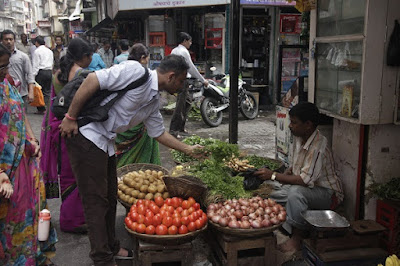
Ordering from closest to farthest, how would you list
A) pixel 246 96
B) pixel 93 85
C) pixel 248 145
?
1. pixel 93 85
2. pixel 248 145
3. pixel 246 96

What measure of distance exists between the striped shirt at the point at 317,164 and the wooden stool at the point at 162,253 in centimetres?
129

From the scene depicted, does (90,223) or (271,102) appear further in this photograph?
(271,102)

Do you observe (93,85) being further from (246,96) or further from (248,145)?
(246,96)

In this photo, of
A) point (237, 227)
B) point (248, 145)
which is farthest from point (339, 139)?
point (248, 145)

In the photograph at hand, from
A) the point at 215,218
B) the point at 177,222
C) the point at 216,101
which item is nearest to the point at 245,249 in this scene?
the point at 215,218

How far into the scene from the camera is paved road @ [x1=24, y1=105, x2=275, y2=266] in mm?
3953

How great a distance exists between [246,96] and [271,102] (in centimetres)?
202

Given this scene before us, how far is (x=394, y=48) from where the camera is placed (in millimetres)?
3365

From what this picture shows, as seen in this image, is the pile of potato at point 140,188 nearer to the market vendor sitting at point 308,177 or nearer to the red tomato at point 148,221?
the red tomato at point 148,221

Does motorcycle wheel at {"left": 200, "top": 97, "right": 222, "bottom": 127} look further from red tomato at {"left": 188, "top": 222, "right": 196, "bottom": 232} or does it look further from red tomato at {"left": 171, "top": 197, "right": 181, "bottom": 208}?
red tomato at {"left": 188, "top": 222, "right": 196, "bottom": 232}

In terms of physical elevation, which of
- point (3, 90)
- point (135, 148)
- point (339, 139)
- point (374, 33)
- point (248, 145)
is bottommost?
point (248, 145)

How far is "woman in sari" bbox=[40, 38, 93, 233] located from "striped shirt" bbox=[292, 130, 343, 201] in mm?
2423

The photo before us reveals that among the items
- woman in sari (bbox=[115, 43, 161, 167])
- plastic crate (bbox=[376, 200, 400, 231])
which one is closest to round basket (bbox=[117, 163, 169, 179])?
woman in sari (bbox=[115, 43, 161, 167])

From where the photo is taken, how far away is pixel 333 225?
3301 mm
